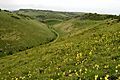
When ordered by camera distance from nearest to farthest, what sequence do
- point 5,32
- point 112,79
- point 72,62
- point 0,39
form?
point 112,79
point 72,62
point 0,39
point 5,32

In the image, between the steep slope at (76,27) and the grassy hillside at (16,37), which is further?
the steep slope at (76,27)

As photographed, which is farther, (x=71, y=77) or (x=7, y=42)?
(x=7, y=42)

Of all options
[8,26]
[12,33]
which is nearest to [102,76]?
[12,33]

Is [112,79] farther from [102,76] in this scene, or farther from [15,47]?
[15,47]

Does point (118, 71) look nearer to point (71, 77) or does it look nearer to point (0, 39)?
point (71, 77)

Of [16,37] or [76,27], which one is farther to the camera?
[76,27]

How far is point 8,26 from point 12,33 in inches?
276

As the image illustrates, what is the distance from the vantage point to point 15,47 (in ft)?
226

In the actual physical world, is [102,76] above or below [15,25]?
above

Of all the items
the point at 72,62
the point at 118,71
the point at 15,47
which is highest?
the point at 118,71

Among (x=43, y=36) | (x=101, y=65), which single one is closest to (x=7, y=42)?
(x=43, y=36)

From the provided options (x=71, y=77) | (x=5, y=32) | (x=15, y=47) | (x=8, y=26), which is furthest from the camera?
(x=8, y=26)

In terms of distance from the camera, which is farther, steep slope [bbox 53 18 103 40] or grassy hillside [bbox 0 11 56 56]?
steep slope [bbox 53 18 103 40]

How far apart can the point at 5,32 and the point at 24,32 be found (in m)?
6.41
